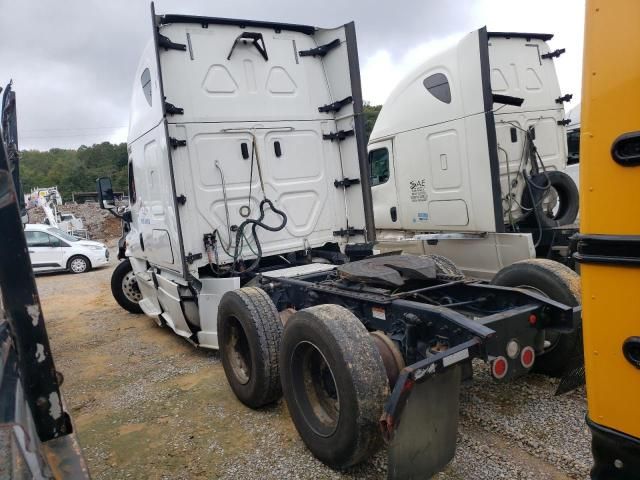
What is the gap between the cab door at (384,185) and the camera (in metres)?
7.42

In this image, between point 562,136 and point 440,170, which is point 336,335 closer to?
point 440,170

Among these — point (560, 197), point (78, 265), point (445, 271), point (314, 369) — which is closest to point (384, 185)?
point (560, 197)

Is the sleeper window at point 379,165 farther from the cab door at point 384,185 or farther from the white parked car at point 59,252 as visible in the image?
the white parked car at point 59,252

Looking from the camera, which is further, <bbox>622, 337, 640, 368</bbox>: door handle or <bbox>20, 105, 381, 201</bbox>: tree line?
<bbox>20, 105, 381, 201</bbox>: tree line

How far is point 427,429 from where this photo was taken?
8.23 feet

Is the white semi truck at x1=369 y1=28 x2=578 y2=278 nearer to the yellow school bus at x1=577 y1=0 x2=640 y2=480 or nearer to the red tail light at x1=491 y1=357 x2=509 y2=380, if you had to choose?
the red tail light at x1=491 y1=357 x2=509 y2=380

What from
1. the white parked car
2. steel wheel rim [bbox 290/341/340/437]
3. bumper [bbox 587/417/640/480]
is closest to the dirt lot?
steel wheel rim [bbox 290/341/340/437]

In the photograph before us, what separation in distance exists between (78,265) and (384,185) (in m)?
12.0

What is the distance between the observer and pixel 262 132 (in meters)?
5.12

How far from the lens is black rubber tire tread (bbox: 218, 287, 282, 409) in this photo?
11.9ft

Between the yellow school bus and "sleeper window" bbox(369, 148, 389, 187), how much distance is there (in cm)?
586

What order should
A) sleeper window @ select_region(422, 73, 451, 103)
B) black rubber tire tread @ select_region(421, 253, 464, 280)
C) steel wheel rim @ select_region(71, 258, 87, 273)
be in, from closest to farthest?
black rubber tire tread @ select_region(421, 253, 464, 280) < sleeper window @ select_region(422, 73, 451, 103) < steel wheel rim @ select_region(71, 258, 87, 273)

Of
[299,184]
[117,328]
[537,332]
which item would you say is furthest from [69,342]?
[537,332]

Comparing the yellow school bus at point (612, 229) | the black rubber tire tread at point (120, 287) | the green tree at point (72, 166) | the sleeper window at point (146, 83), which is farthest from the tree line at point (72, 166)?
the yellow school bus at point (612, 229)
